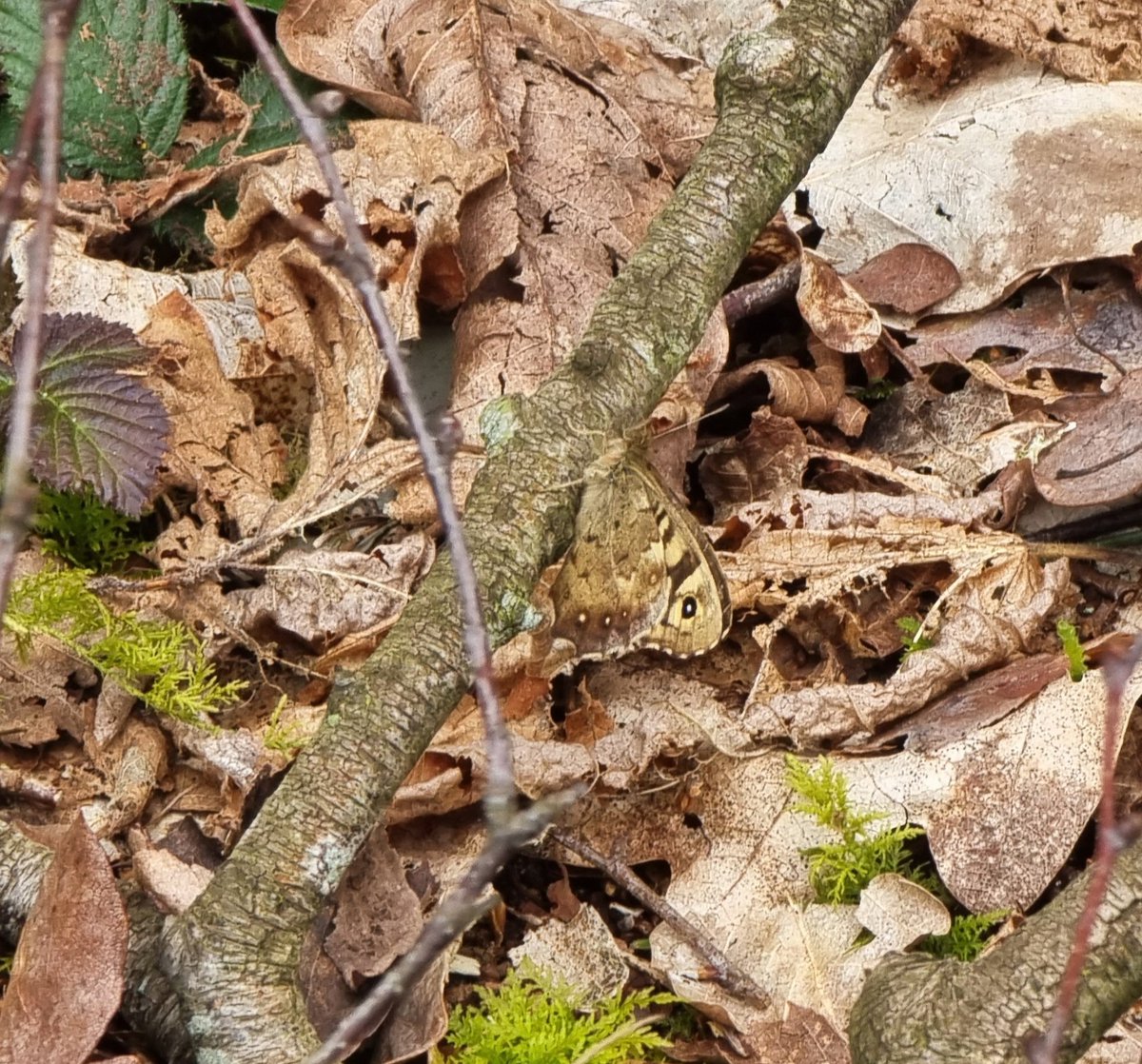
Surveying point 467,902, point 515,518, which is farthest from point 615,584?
point 467,902

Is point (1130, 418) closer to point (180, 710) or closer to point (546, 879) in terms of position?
point (546, 879)

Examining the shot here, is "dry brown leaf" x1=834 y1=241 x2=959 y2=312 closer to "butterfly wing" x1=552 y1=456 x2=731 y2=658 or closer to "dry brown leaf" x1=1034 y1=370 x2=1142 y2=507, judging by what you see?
"dry brown leaf" x1=1034 y1=370 x2=1142 y2=507

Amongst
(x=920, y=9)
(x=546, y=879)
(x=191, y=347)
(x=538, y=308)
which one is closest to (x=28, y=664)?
(x=191, y=347)

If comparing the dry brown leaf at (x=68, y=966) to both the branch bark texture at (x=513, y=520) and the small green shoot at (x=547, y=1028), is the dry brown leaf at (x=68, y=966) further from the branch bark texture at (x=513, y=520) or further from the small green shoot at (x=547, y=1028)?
the small green shoot at (x=547, y=1028)

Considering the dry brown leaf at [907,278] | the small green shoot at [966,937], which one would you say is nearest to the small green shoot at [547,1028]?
the small green shoot at [966,937]

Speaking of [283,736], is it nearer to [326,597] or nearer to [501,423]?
[326,597]
